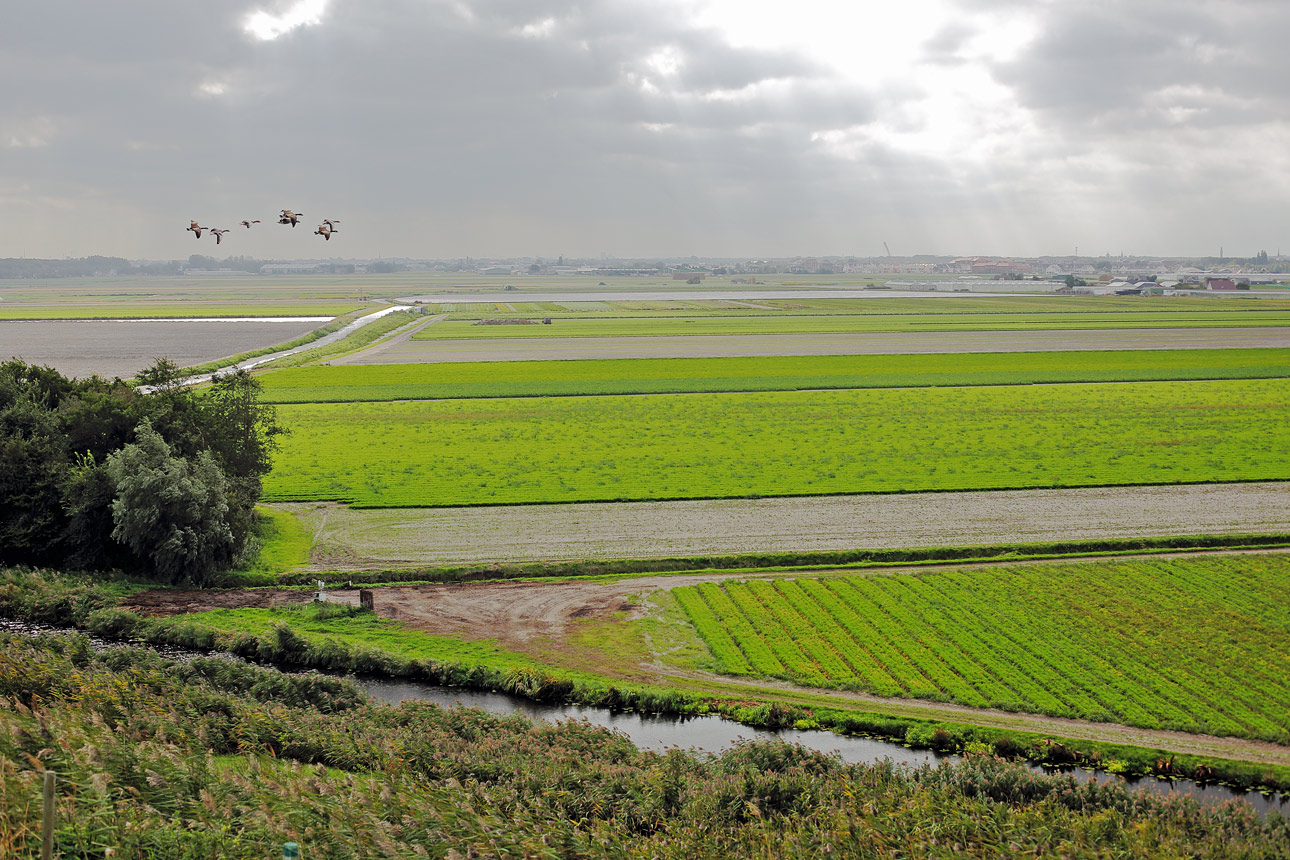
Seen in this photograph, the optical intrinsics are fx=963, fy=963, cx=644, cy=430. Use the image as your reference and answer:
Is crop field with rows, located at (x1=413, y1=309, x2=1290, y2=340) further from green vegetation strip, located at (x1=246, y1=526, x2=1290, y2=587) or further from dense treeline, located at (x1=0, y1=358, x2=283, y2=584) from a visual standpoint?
green vegetation strip, located at (x1=246, y1=526, x2=1290, y2=587)

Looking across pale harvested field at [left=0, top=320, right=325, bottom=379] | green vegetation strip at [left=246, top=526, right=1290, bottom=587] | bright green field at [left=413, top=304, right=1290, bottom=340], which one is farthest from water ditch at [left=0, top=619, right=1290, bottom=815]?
bright green field at [left=413, top=304, right=1290, bottom=340]

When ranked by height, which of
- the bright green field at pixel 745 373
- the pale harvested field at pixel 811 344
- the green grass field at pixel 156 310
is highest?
the green grass field at pixel 156 310

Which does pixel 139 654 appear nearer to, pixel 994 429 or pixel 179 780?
pixel 179 780

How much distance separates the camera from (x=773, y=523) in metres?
37.6

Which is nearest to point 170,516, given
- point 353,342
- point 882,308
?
point 353,342

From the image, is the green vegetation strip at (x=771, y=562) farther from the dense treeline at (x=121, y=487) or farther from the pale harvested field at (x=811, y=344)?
the pale harvested field at (x=811, y=344)

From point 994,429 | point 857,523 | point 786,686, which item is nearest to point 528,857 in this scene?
point 786,686

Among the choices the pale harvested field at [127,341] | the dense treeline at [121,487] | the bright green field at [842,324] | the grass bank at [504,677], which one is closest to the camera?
the grass bank at [504,677]

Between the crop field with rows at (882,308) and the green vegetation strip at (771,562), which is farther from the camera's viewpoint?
the crop field with rows at (882,308)

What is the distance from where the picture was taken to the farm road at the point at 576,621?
20.7 metres

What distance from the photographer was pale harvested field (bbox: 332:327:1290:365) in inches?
3907

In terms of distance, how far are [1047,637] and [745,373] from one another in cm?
5831

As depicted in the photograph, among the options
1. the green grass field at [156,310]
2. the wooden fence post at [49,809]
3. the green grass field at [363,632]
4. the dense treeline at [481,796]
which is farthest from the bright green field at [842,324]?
the wooden fence post at [49,809]

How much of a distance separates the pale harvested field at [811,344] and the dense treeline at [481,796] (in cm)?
7589
